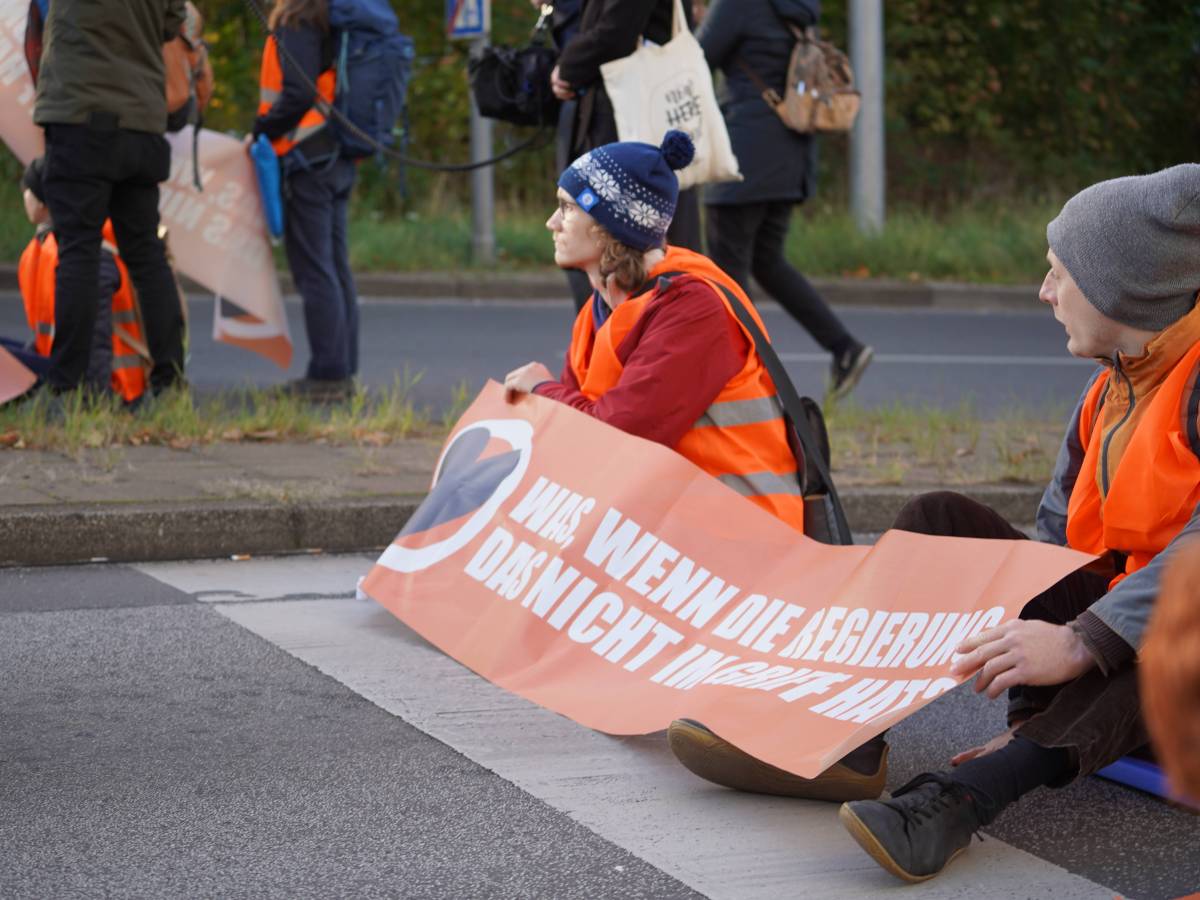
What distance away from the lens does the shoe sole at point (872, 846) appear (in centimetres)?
326

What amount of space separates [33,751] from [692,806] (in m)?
1.28

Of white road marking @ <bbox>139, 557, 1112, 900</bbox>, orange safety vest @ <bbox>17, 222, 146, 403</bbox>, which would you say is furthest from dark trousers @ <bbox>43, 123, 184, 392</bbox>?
white road marking @ <bbox>139, 557, 1112, 900</bbox>

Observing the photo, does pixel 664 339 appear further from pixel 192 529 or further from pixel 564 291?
pixel 564 291

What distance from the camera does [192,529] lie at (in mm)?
5918

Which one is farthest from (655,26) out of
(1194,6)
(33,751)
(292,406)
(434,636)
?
(1194,6)

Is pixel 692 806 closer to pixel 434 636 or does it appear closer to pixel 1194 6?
pixel 434 636

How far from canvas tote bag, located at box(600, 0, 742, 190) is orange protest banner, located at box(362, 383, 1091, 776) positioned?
1887 millimetres

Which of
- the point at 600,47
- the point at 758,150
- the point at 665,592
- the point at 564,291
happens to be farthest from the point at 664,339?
the point at 564,291

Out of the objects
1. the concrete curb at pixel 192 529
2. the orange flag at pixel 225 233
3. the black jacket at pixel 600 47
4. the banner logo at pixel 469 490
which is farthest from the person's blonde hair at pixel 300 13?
the banner logo at pixel 469 490

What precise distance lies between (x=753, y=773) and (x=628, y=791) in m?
0.24

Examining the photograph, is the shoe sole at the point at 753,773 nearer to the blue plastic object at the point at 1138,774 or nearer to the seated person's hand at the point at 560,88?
the blue plastic object at the point at 1138,774

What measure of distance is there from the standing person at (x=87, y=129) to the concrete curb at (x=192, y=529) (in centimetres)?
162

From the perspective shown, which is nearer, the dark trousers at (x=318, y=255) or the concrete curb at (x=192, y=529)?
the concrete curb at (x=192, y=529)

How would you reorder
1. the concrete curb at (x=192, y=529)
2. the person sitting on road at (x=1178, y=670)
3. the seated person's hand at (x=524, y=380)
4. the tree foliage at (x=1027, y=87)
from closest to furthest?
the person sitting on road at (x=1178, y=670)
the seated person's hand at (x=524, y=380)
the concrete curb at (x=192, y=529)
the tree foliage at (x=1027, y=87)
